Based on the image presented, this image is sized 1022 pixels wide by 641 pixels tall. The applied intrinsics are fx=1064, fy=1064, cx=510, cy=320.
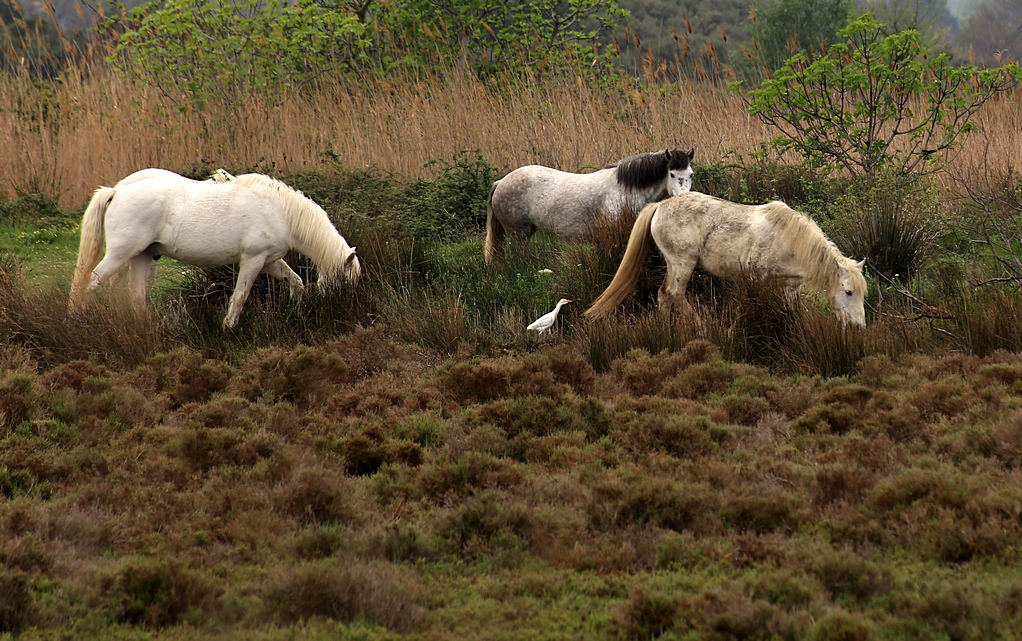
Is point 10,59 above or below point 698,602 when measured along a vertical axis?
above

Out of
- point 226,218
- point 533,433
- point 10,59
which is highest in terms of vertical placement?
point 10,59

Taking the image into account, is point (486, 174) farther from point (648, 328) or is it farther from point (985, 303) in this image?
point (985, 303)

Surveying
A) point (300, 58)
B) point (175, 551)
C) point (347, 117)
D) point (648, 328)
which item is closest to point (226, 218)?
point (648, 328)

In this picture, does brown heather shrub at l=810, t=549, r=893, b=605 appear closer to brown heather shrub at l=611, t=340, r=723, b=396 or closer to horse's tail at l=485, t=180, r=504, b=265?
brown heather shrub at l=611, t=340, r=723, b=396

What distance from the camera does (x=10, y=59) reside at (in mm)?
15820

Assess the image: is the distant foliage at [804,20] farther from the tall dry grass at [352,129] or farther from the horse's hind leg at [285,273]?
the horse's hind leg at [285,273]

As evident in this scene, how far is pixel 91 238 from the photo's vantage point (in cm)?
808

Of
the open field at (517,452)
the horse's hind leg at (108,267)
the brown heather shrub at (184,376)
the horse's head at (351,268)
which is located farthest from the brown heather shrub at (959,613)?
the horse's hind leg at (108,267)

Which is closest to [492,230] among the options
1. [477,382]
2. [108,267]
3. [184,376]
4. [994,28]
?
[108,267]

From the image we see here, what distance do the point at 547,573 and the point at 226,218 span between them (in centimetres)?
464

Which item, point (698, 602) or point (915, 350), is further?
point (915, 350)

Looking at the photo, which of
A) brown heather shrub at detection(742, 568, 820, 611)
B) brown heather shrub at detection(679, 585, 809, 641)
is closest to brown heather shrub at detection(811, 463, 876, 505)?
brown heather shrub at detection(742, 568, 820, 611)

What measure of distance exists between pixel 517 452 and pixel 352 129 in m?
9.62

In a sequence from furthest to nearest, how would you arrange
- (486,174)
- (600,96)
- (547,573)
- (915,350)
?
(600,96)
(486,174)
(915,350)
(547,573)
